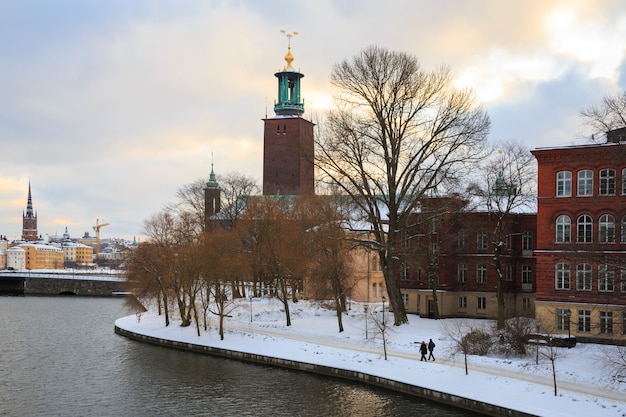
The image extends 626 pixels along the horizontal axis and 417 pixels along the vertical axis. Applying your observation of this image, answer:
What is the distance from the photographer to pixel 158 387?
34844mm

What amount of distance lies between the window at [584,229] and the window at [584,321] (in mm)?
4202

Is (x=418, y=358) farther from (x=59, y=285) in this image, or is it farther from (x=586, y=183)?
(x=59, y=285)

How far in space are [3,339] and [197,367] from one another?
2118 centimetres

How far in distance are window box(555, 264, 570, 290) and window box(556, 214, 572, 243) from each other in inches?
61.8

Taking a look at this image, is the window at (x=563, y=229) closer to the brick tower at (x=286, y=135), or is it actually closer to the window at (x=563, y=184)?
the window at (x=563, y=184)

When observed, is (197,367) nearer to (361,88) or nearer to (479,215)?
(361,88)

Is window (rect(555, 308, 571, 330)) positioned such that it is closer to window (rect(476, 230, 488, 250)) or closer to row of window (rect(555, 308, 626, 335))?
row of window (rect(555, 308, 626, 335))

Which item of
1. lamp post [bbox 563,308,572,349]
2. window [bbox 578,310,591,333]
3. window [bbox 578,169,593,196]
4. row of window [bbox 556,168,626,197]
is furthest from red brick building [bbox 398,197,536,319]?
window [bbox 578,169,593,196]

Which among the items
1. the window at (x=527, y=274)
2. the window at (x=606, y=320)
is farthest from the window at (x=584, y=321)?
the window at (x=527, y=274)

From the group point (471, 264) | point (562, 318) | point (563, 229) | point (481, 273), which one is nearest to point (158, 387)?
point (562, 318)

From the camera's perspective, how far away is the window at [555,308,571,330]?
40469mm

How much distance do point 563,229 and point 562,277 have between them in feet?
9.51

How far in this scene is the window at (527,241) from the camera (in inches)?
2060

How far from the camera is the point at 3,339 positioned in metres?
52.7
